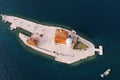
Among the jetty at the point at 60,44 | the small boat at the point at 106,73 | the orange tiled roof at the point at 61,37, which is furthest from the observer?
the orange tiled roof at the point at 61,37

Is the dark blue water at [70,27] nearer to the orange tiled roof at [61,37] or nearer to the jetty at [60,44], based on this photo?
the jetty at [60,44]

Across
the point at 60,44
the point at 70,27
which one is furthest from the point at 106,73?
the point at 70,27

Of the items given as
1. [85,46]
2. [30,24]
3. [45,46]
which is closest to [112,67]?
[85,46]

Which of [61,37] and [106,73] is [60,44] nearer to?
[61,37]

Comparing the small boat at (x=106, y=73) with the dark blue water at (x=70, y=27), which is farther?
the dark blue water at (x=70, y=27)

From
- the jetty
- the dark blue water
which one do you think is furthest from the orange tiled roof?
the dark blue water

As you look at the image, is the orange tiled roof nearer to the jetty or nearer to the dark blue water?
the jetty

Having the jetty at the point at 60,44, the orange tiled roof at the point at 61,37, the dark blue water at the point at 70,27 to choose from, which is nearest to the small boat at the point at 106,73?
the dark blue water at the point at 70,27
